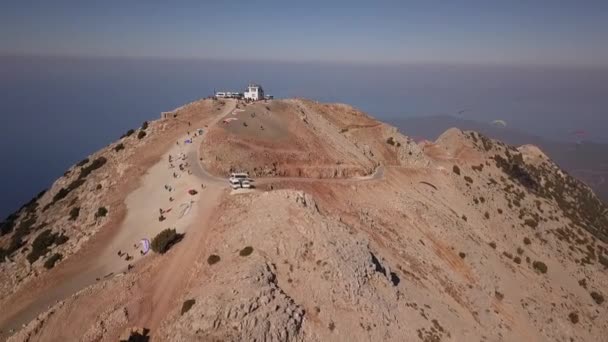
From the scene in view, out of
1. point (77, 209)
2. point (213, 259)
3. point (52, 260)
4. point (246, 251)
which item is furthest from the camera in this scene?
point (77, 209)

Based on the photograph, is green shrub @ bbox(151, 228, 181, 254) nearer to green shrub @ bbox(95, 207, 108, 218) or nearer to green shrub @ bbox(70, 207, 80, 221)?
green shrub @ bbox(95, 207, 108, 218)

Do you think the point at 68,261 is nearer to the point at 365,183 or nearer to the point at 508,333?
the point at 365,183

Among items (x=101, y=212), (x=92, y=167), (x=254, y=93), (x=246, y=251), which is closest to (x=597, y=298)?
(x=246, y=251)

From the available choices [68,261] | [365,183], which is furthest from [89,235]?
[365,183]

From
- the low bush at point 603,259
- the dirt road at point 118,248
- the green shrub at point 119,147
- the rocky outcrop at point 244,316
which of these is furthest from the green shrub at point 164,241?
the low bush at point 603,259

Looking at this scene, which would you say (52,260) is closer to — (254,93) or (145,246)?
(145,246)

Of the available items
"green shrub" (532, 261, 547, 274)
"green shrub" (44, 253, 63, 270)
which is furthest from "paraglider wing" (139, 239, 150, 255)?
"green shrub" (532, 261, 547, 274)
